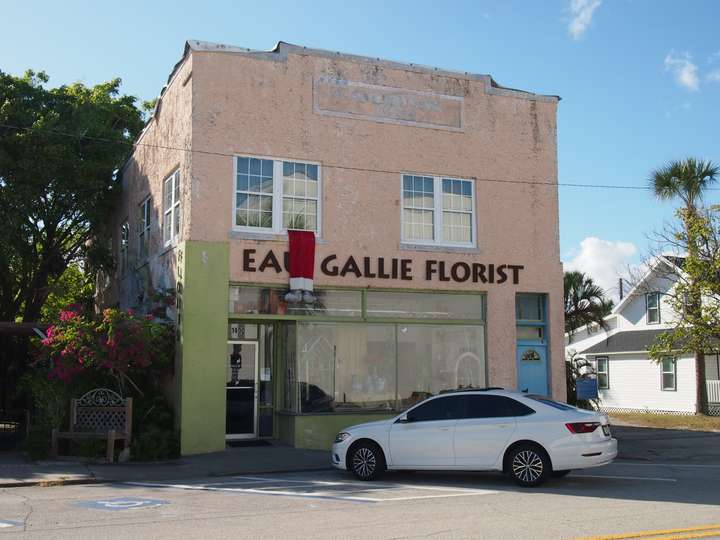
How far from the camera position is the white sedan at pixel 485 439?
462 inches

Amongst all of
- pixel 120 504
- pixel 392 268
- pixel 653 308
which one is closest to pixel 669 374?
pixel 653 308

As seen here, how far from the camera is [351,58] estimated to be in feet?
59.3

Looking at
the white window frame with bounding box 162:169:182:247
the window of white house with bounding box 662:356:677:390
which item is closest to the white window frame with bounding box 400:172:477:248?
the white window frame with bounding box 162:169:182:247

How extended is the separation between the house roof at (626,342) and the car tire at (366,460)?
83.4 ft

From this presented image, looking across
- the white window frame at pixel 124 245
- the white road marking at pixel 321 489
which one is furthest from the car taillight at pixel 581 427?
the white window frame at pixel 124 245

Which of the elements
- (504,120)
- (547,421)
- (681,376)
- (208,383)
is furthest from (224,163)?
(681,376)

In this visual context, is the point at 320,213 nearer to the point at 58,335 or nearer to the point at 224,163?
the point at 224,163

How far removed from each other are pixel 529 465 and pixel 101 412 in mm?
8138

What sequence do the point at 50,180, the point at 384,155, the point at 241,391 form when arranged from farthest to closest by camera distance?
the point at 50,180 → the point at 384,155 → the point at 241,391

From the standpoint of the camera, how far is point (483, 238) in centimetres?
1897

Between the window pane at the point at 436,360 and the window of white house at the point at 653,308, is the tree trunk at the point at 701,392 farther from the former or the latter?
the window pane at the point at 436,360

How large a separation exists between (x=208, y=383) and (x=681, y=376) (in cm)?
2469

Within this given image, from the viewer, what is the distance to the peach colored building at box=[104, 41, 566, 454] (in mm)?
16656

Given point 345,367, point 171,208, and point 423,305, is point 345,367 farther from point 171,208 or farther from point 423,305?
point 171,208
